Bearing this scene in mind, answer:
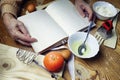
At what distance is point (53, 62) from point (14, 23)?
26 centimetres

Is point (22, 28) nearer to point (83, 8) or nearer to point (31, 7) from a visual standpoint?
point (31, 7)

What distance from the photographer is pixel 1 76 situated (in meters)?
0.81

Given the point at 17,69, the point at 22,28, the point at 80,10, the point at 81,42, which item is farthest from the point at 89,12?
the point at 17,69

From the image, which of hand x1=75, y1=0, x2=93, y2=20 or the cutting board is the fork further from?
the cutting board

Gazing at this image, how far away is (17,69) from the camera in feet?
2.72

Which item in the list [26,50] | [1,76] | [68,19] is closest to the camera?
[1,76]

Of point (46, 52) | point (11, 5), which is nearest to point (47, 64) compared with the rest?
point (46, 52)

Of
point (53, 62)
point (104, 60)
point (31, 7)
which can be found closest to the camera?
point (53, 62)

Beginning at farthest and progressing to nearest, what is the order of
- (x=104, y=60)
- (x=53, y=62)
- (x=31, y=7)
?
1. (x=31, y=7)
2. (x=104, y=60)
3. (x=53, y=62)

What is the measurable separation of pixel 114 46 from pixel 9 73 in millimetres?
459

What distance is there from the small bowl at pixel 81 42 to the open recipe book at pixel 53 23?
0.09ft

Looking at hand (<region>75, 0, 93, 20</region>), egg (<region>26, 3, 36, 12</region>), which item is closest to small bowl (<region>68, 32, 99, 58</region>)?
hand (<region>75, 0, 93, 20</region>)

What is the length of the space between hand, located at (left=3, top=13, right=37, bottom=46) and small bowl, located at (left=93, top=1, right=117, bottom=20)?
1.19 feet

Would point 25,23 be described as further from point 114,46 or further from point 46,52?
point 114,46
